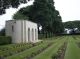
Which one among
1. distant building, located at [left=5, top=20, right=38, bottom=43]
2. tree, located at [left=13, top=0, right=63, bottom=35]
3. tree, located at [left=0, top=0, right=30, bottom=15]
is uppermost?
tree, located at [left=13, top=0, right=63, bottom=35]

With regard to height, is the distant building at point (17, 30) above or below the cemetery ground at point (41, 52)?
above

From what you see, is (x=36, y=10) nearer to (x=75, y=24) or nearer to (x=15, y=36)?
(x=15, y=36)

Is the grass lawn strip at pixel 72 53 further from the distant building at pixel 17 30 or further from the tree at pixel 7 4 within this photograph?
the distant building at pixel 17 30

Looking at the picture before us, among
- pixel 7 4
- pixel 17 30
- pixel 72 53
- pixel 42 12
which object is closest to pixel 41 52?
pixel 72 53

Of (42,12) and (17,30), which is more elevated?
(42,12)

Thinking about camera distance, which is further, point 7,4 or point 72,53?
point 7,4

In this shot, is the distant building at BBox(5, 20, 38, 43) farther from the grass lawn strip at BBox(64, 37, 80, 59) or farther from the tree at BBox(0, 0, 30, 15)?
the tree at BBox(0, 0, 30, 15)

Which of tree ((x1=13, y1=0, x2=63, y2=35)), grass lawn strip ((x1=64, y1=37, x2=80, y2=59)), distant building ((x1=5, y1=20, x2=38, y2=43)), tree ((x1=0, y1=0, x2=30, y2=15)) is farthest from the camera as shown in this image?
tree ((x1=13, y1=0, x2=63, y2=35))

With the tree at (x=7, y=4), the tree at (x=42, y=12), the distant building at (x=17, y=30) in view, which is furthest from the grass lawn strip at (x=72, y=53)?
the tree at (x=42, y=12)

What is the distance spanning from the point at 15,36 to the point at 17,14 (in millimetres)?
43769

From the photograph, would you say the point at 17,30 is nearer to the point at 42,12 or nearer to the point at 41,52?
the point at 41,52

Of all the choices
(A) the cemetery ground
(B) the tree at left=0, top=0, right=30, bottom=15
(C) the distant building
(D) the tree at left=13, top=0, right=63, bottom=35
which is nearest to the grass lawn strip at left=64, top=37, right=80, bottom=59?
(A) the cemetery ground

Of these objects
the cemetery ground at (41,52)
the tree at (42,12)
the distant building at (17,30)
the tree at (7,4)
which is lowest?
the cemetery ground at (41,52)

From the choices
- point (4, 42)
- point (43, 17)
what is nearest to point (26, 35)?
point (4, 42)
